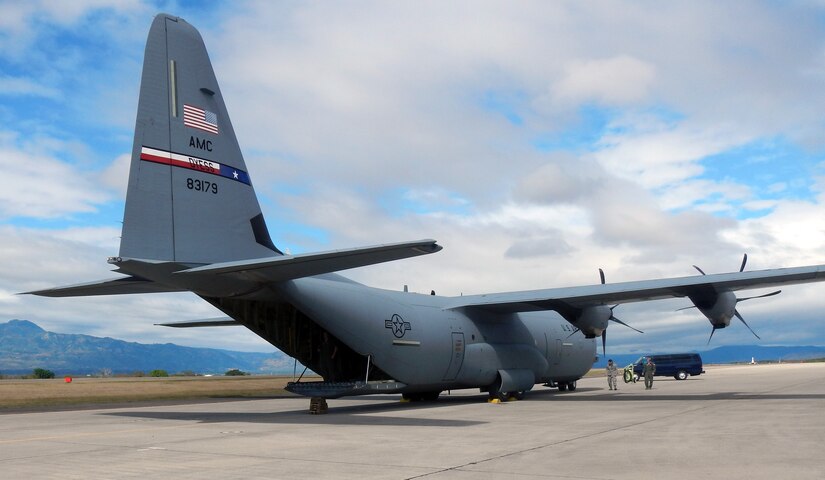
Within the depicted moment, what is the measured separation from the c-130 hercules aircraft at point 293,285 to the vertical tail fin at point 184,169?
27mm

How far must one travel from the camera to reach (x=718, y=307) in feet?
69.4

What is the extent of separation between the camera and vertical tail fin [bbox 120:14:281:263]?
46.6 ft

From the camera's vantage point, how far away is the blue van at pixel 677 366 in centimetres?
4488

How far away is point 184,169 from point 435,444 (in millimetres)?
8093

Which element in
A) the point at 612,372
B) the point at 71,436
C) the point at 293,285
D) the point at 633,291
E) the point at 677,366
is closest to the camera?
the point at 71,436

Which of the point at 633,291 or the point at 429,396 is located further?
the point at 429,396

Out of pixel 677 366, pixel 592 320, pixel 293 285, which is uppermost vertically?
pixel 293 285

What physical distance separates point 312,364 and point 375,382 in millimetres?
2241

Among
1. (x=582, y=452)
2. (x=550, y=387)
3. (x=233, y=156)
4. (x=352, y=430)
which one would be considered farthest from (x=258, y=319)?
(x=550, y=387)

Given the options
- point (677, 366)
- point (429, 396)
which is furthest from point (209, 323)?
point (677, 366)

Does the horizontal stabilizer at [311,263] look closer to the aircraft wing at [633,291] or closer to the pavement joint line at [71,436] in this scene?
the pavement joint line at [71,436]

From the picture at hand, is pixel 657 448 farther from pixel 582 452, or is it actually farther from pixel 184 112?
pixel 184 112

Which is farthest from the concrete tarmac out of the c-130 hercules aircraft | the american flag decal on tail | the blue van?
the blue van

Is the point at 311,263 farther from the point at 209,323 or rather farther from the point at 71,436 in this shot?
the point at 209,323
